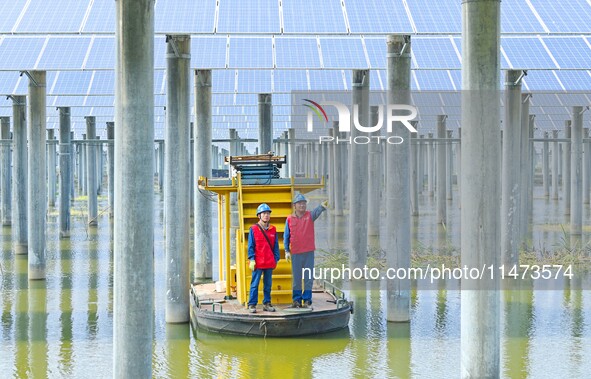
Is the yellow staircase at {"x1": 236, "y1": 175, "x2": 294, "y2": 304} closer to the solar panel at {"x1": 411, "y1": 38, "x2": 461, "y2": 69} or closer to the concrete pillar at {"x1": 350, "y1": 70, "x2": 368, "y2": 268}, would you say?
the concrete pillar at {"x1": 350, "y1": 70, "x2": 368, "y2": 268}

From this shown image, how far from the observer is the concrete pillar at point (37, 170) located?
71.8 feet

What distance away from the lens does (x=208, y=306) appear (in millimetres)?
16391

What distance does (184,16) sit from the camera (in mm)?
17547

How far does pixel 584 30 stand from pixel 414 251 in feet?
30.2

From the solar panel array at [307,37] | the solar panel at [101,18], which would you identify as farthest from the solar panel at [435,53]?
the solar panel at [101,18]

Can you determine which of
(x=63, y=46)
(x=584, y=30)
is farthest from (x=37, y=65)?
(x=584, y=30)

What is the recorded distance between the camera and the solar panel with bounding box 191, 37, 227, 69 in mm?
21062

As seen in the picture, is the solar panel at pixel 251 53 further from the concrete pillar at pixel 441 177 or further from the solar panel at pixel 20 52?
the concrete pillar at pixel 441 177

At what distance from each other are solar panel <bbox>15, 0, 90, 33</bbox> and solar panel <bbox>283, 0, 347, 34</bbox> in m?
3.51

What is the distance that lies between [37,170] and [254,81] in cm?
969

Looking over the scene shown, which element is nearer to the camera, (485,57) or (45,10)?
(485,57)

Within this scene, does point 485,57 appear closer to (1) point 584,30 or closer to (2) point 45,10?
(1) point 584,30

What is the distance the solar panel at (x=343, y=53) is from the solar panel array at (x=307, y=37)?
25 mm

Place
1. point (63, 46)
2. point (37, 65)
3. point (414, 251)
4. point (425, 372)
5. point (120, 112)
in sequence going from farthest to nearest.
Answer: point (414, 251), point (63, 46), point (37, 65), point (425, 372), point (120, 112)
